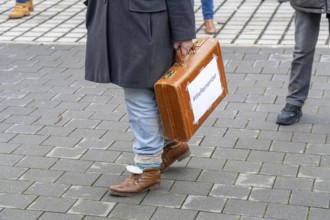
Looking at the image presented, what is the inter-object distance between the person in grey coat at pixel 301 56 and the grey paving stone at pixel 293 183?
0.95m

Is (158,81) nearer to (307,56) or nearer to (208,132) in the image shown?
(208,132)

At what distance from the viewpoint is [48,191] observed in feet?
15.2

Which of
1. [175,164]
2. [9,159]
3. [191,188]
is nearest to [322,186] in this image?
[191,188]

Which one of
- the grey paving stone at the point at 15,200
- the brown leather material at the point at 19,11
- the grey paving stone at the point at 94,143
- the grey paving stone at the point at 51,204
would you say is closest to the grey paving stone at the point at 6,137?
the grey paving stone at the point at 94,143

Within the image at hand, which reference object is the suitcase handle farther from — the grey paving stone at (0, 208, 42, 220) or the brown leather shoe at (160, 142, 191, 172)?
the grey paving stone at (0, 208, 42, 220)

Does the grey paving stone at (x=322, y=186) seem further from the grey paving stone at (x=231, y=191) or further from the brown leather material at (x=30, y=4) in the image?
the brown leather material at (x=30, y=4)

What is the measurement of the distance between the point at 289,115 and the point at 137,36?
1.72m

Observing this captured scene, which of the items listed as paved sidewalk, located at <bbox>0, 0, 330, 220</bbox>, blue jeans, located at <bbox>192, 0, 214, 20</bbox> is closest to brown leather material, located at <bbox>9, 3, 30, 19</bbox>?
paved sidewalk, located at <bbox>0, 0, 330, 220</bbox>

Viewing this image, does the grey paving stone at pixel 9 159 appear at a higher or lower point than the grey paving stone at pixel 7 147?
higher

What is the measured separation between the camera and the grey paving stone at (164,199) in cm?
441

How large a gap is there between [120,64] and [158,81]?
0.26 m

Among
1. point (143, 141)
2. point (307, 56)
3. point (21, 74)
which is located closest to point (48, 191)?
point (143, 141)

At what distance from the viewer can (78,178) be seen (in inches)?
189

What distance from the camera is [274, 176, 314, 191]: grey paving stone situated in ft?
14.9
